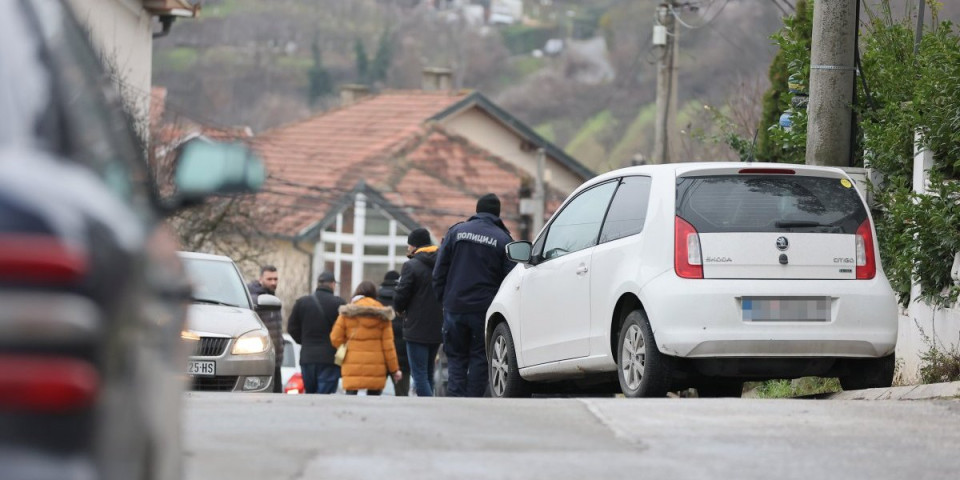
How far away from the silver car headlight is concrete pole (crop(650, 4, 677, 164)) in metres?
16.6

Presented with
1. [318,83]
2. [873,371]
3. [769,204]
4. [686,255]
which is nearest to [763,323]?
[686,255]

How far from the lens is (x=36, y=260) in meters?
2.66

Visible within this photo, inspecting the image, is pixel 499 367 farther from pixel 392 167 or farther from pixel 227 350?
pixel 392 167

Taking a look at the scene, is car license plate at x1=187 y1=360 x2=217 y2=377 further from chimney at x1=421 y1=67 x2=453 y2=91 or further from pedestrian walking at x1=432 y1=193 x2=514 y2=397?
chimney at x1=421 y1=67 x2=453 y2=91

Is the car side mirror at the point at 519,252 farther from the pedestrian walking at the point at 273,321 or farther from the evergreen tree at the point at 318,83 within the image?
the evergreen tree at the point at 318,83

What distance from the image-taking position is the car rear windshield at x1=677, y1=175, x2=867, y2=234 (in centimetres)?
962

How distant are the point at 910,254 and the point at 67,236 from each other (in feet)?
31.5

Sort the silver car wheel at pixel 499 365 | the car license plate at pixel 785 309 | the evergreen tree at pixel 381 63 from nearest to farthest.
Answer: the car license plate at pixel 785 309 < the silver car wheel at pixel 499 365 < the evergreen tree at pixel 381 63

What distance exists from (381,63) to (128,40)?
56084 mm

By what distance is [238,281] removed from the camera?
15.1m

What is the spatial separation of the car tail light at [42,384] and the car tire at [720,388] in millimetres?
8165

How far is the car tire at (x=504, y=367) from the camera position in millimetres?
11961

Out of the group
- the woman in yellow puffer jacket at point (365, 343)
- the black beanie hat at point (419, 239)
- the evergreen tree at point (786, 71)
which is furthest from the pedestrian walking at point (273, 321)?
the evergreen tree at point (786, 71)

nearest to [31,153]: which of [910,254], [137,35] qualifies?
[910,254]
